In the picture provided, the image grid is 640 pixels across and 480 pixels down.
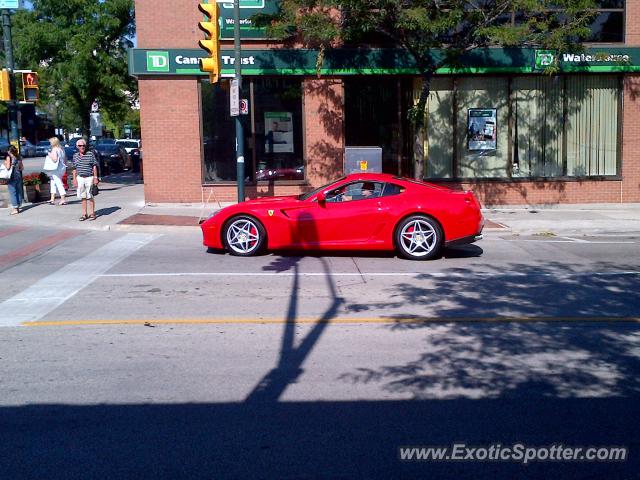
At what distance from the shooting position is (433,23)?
48.9 feet

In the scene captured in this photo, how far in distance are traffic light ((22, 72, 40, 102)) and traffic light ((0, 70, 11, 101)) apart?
387mm

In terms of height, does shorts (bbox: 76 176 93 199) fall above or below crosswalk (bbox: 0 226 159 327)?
above

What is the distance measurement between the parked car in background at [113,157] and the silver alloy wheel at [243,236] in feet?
76.9

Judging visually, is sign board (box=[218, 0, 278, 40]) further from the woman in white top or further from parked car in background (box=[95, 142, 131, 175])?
parked car in background (box=[95, 142, 131, 175])

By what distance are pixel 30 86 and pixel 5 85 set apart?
1.96ft

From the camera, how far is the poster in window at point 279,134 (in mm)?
19219

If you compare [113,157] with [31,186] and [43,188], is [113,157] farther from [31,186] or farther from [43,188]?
[31,186]

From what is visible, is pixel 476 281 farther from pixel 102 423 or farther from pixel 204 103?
pixel 204 103

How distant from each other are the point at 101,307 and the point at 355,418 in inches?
172

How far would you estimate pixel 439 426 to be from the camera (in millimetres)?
5129

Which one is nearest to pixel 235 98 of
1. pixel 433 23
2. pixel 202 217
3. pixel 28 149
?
pixel 202 217

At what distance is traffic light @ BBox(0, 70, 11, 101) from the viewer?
59.8 ft

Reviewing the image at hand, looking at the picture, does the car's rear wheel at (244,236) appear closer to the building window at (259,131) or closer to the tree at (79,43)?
the building window at (259,131)

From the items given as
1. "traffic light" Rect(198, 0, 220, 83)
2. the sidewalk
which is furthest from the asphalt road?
"traffic light" Rect(198, 0, 220, 83)
